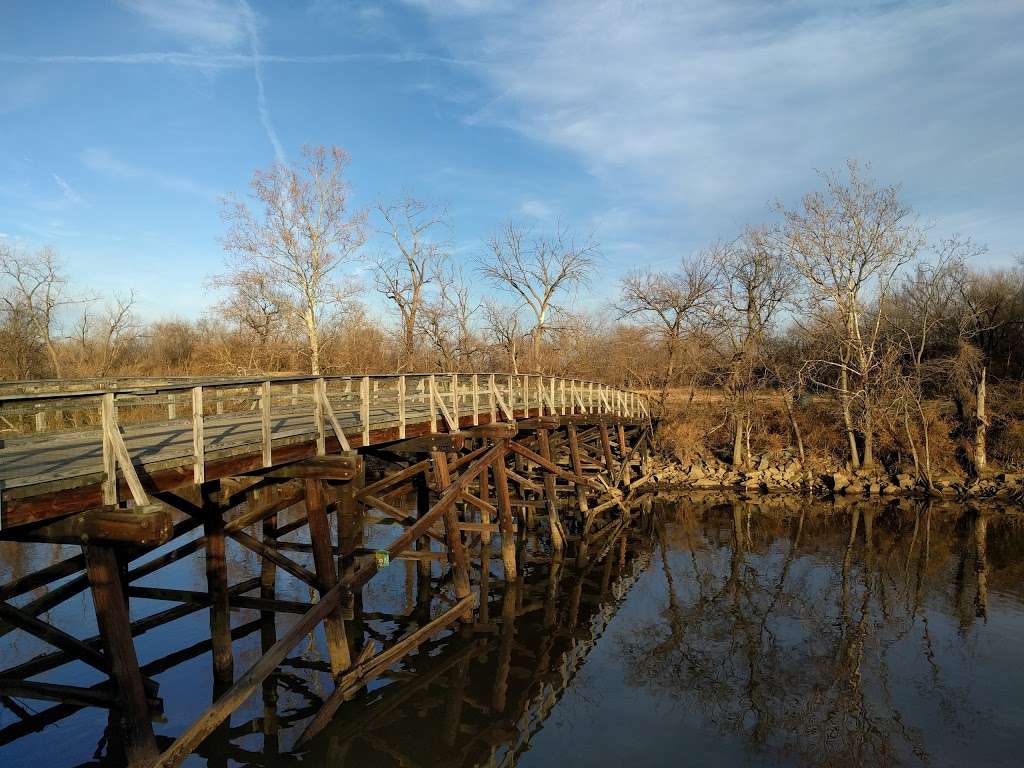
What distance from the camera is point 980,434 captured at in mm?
22969

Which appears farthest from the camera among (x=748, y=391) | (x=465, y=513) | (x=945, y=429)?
(x=748, y=391)

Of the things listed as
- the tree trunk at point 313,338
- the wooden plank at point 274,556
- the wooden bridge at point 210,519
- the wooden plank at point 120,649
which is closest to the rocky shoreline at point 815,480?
the wooden bridge at point 210,519

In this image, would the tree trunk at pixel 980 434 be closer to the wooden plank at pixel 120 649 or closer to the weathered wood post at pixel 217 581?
the weathered wood post at pixel 217 581

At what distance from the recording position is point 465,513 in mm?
16734

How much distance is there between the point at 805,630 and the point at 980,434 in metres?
17.5

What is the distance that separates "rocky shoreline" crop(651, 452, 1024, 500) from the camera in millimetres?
22625

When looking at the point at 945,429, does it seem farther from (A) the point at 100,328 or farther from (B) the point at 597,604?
(A) the point at 100,328

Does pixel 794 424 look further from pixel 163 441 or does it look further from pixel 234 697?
pixel 234 697

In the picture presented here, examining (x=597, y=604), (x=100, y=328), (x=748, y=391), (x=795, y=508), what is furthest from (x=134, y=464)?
(x=100, y=328)

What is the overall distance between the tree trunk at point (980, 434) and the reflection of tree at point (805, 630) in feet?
15.5

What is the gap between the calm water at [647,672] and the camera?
747cm

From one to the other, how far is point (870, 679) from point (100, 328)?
45823 millimetres

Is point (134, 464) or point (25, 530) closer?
point (25, 530)

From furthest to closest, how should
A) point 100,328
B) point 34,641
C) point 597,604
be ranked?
point 100,328
point 597,604
point 34,641
